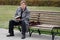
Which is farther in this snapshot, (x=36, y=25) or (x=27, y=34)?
(x=27, y=34)

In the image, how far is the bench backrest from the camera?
10.8 meters

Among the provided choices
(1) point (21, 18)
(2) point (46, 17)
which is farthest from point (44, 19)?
(1) point (21, 18)

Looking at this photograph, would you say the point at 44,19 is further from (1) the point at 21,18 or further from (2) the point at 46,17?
(1) the point at 21,18

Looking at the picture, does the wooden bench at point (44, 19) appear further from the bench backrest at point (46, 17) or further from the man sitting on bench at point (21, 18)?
the man sitting on bench at point (21, 18)

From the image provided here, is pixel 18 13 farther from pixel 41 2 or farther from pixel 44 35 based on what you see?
pixel 41 2

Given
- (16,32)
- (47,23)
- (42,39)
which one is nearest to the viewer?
(42,39)

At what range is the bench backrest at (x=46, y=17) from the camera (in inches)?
427

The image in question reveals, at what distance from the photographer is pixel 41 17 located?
36.5 feet

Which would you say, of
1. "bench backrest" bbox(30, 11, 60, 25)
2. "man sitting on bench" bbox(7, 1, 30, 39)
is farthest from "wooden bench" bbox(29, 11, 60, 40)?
"man sitting on bench" bbox(7, 1, 30, 39)

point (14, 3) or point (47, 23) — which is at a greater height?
point (47, 23)

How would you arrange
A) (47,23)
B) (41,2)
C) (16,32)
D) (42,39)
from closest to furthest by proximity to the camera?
(42,39) → (47,23) → (16,32) → (41,2)

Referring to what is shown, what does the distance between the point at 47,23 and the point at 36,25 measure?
2.02 ft

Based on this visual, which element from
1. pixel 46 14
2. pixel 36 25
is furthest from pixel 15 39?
pixel 46 14

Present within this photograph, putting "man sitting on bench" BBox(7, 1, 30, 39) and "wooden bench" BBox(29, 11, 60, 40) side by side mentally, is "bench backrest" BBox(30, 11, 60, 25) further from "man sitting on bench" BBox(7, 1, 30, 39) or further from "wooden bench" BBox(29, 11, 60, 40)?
"man sitting on bench" BBox(7, 1, 30, 39)
